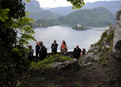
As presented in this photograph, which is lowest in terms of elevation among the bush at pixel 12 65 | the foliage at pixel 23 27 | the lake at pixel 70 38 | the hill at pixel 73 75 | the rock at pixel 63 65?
the lake at pixel 70 38

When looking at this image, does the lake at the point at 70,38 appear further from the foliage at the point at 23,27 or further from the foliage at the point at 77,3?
the foliage at the point at 23,27

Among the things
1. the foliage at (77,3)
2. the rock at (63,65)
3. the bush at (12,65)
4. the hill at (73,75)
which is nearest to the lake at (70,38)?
the hill at (73,75)

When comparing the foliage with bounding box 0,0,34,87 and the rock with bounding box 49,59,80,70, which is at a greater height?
the foliage with bounding box 0,0,34,87

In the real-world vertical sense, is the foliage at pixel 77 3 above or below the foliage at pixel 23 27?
above

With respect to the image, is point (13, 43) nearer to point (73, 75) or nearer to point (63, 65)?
point (63, 65)

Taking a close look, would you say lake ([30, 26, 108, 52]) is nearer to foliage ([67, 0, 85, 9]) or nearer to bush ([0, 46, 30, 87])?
foliage ([67, 0, 85, 9])

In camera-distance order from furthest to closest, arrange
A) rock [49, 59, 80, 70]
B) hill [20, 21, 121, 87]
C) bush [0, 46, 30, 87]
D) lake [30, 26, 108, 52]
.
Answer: lake [30, 26, 108, 52]
rock [49, 59, 80, 70]
hill [20, 21, 121, 87]
bush [0, 46, 30, 87]

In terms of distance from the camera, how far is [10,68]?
486cm

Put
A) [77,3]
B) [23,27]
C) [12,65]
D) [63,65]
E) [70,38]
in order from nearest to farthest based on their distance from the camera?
[12,65] < [23,27] < [77,3] < [63,65] < [70,38]

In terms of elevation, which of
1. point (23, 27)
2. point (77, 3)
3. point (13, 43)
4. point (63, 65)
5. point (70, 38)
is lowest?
point (70, 38)

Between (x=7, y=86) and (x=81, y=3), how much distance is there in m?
5.06

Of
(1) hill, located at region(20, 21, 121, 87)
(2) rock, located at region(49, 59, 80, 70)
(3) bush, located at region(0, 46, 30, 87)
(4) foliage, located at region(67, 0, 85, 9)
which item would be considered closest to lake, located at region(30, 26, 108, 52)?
(1) hill, located at region(20, 21, 121, 87)

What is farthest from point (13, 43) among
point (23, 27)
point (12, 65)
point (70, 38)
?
point (70, 38)

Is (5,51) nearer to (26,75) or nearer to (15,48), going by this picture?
(15,48)
